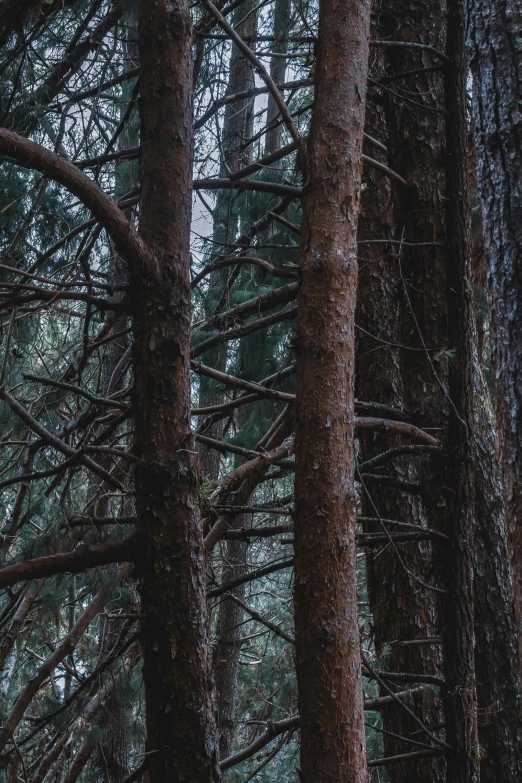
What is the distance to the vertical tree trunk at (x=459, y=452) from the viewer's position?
232cm

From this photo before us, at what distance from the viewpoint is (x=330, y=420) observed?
216 cm

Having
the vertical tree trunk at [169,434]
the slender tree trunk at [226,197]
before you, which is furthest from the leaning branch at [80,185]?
the slender tree trunk at [226,197]

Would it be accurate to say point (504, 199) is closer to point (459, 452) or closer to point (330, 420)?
point (459, 452)

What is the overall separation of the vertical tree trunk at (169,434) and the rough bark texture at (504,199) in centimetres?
131

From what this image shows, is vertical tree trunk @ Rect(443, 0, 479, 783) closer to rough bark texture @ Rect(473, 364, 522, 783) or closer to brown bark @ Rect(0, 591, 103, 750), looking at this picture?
rough bark texture @ Rect(473, 364, 522, 783)

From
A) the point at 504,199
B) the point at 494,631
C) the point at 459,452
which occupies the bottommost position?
the point at 494,631

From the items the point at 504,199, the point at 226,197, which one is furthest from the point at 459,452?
→ the point at 226,197

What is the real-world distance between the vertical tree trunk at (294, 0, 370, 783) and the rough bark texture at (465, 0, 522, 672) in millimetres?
937

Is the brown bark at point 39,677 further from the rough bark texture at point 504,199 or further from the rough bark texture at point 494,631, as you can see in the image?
the rough bark texture at point 504,199

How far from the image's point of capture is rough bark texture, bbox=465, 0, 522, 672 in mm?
2998

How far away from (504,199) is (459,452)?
4.16 ft

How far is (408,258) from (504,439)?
36.3 inches

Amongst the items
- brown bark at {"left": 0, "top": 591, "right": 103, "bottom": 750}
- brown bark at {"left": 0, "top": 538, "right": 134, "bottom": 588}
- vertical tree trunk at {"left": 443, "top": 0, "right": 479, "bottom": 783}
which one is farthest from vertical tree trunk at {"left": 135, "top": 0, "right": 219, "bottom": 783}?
brown bark at {"left": 0, "top": 591, "right": 103, "bottom": 750}

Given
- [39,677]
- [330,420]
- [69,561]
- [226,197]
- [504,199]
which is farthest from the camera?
[226,197]
